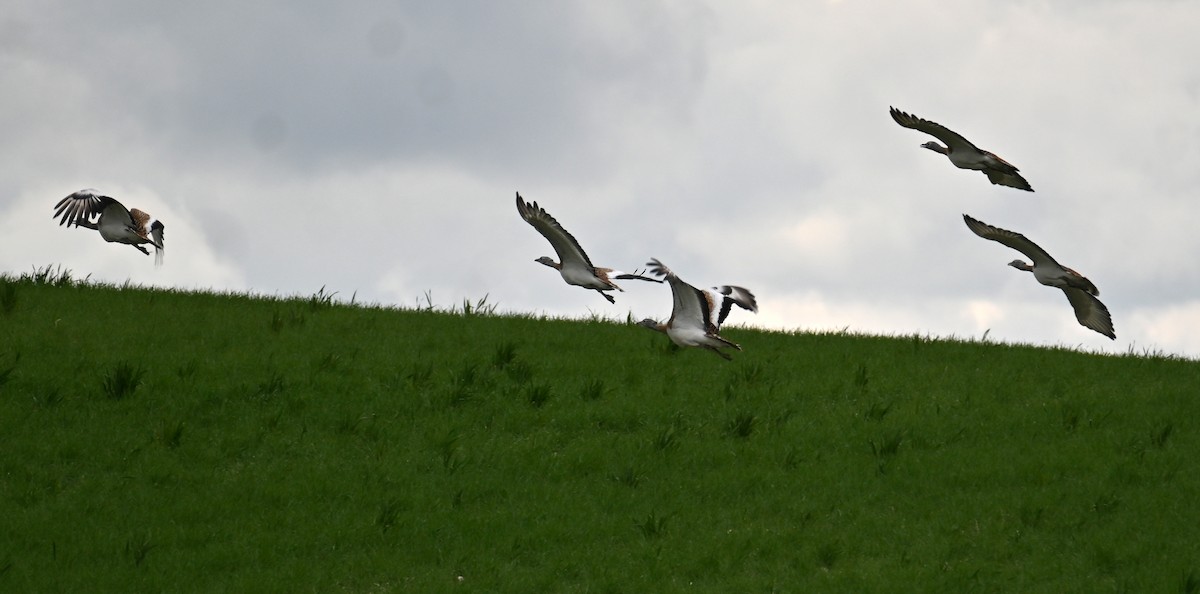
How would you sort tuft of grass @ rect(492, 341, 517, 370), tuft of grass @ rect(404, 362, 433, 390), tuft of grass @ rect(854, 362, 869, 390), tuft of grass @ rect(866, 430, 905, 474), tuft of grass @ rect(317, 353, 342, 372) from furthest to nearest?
tuft of grass @ rect(854, 362, 869, 390), tuft of grass @ rect(492, 341, 517, 370), tuft of grass @ rect(317, 353, 342, 372), tuft of grass @ rect(404, 362, 433, 390), tuft of grass @ rect(866, 430, 905, 474)

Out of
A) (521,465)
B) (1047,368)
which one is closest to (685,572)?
(521,465)

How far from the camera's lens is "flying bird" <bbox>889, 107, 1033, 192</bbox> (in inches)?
637

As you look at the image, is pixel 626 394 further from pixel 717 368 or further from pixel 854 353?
pixel 854 353

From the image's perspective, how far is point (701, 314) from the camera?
13906mm

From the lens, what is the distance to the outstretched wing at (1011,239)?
1650 centimetres

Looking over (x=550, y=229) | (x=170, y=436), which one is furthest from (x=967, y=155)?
(x=170, y=436)

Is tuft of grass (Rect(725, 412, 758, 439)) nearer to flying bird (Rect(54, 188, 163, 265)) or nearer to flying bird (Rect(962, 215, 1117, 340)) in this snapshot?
flying bird (Rect(962, 215, 1117, 340))

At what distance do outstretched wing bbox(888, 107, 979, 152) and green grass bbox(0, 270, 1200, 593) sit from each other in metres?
2.84

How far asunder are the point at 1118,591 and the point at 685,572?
3.48 m

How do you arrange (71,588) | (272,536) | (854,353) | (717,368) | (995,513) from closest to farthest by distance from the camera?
(71,588)
(272,536)
(995,513)
(717,368)
(854,353)

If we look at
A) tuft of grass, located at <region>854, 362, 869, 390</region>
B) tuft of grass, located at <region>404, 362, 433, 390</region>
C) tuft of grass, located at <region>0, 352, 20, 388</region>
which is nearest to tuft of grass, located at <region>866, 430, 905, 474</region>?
tuft of grass, located at <region>854, 362, 869, 390</region>

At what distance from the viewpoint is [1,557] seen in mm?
10250

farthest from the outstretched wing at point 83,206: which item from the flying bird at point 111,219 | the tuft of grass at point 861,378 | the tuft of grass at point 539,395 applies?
the tuft of grass at point 861,378

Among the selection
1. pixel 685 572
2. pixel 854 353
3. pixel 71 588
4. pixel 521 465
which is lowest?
pixel 71 588
